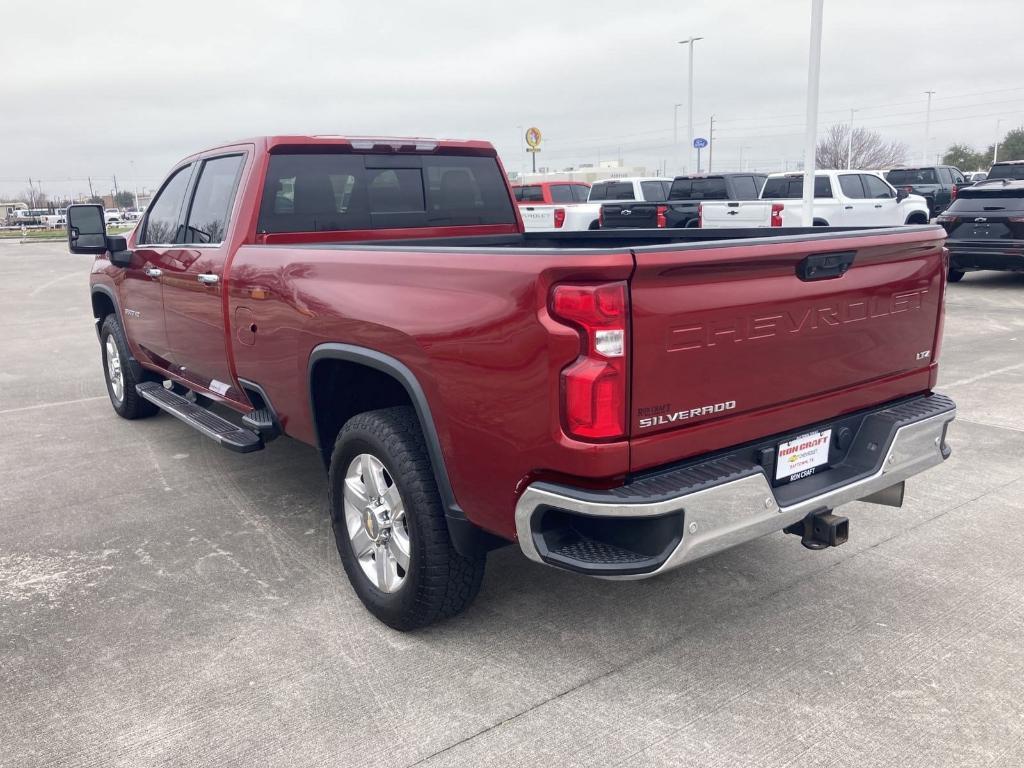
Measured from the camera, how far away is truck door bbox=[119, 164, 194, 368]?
5.28 m

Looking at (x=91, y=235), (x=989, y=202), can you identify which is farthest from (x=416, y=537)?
(x=989, y=202)

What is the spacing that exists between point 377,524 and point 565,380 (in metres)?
1.27

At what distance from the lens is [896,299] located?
3.29m

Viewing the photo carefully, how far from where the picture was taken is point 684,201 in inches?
721

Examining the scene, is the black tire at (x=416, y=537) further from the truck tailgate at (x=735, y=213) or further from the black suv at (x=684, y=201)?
the black suv at (x=684, y=201)

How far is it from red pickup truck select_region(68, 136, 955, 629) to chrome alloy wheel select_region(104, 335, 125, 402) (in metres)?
2.38

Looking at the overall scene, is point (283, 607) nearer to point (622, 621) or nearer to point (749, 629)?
point (622, 621)

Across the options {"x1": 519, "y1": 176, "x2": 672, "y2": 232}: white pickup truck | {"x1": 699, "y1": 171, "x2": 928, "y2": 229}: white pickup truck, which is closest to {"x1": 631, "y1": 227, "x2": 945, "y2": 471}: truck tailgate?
{"x1": 699, "y1": 171, "x2": 928, "y2": 229}: white pickup truck

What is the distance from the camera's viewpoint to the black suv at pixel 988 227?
40.4 feet

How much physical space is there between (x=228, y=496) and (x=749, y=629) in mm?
3028

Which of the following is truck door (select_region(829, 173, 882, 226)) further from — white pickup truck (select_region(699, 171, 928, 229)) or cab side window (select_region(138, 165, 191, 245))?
cab side window (select_region(138, 165, 191, 245))

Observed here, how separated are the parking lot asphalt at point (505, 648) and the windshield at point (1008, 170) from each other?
20156 mm

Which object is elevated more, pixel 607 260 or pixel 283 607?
pixel 607 260

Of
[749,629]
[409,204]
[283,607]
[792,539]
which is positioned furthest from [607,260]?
[409,204]
